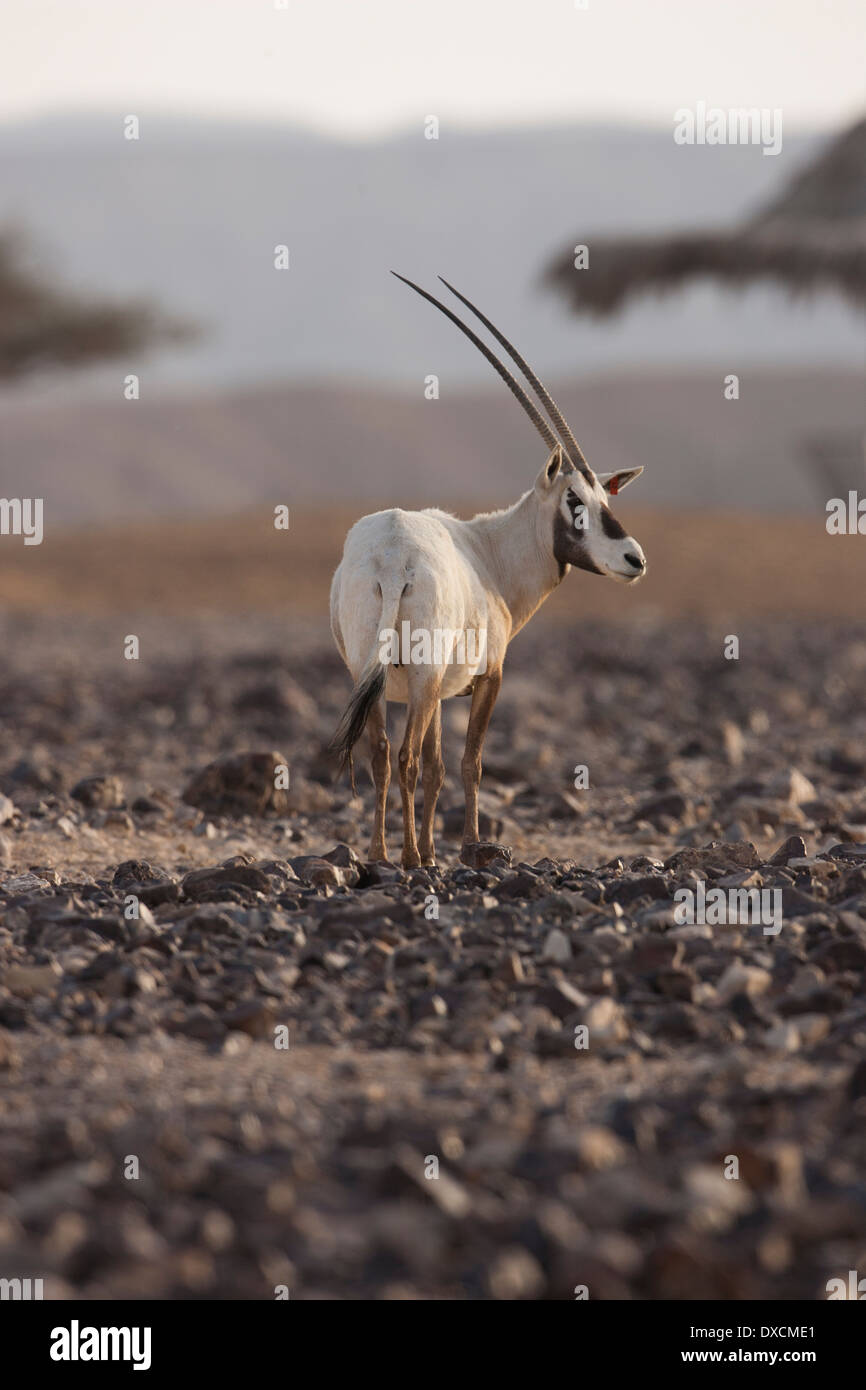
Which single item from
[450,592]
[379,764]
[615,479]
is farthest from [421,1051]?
[615,479]

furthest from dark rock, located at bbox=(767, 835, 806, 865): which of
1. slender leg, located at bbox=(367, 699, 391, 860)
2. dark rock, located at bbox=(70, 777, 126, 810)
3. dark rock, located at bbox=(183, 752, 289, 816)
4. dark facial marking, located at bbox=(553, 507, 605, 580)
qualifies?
dark rock, located at bbox=(70, 777, 126, 810)

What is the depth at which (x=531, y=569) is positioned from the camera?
285 inches

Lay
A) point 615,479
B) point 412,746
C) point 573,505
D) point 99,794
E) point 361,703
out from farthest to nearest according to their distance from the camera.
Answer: point 99,794 → point 615,479 → point 573,505 → point 412,746 → point 361,703

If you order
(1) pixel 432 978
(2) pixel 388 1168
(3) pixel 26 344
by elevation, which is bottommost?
(2) pixel 388 1168

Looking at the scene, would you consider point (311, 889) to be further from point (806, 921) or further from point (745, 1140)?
point (745, 1140)

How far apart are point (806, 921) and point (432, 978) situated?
4.40 ft

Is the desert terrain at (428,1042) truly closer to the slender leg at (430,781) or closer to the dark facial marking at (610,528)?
the slender leg at (430,781)

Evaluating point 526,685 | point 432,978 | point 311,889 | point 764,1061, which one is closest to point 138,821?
Answer: point 311,889

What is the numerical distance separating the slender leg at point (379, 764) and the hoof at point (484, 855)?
0.36 metres

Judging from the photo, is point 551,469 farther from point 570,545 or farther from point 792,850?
point 792,850

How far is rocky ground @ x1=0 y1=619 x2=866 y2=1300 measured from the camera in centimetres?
326

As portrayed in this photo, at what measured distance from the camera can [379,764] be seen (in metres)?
6.58

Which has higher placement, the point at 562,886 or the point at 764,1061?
the point at 562,886

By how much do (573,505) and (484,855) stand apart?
159cm
